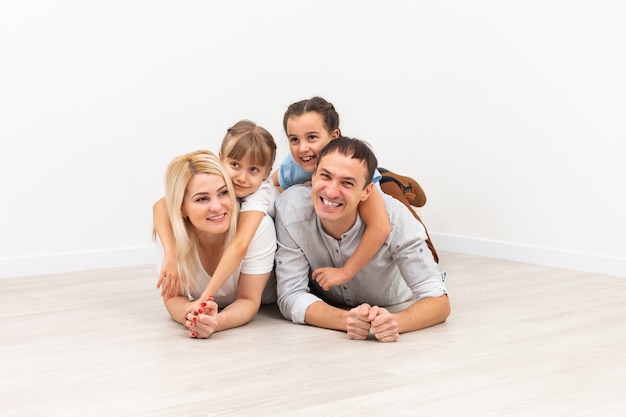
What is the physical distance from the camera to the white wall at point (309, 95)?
3.68 meters

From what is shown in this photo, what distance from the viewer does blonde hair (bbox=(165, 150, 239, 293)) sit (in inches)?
101

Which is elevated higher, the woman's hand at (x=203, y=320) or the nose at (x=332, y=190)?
the nose at (x=332, y=190)

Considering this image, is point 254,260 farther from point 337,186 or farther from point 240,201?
point 337,186

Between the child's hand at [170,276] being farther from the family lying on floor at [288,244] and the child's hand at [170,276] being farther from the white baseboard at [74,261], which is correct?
the white baseboard at [74,261]

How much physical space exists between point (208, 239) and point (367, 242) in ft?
1.76

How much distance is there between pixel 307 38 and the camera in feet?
15.0

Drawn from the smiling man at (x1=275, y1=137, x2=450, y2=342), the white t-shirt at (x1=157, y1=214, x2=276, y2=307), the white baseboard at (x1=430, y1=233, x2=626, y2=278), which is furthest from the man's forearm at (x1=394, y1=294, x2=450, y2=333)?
the white baseboard at (x1=430, y1=233, x2=626, y2=278)

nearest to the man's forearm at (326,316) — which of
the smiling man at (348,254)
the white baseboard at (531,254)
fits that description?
the smiling man at (348,254)

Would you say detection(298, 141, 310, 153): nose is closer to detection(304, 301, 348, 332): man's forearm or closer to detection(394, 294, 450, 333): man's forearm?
detection(304, 301, 348, 332): man's forearm

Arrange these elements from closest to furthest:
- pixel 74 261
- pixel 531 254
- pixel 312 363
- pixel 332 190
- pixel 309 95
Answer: pixel 312 363
pixel 332 190
pixel 74 261
pixel 531 254
pixel 309 95

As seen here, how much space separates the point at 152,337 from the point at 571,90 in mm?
2323

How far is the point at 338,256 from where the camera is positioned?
271 cm

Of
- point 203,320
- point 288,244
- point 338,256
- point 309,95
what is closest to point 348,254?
point 338,256

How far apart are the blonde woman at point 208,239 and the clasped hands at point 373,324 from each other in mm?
402
